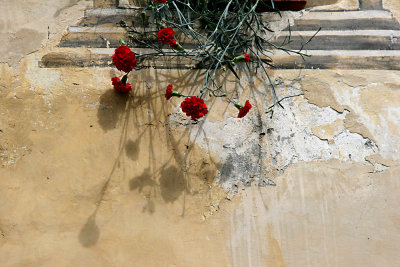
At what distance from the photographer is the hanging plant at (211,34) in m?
2.38

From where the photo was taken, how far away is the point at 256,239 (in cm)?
222

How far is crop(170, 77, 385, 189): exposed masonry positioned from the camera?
2.30 meters

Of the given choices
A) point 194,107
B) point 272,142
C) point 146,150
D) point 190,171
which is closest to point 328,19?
point 272,142

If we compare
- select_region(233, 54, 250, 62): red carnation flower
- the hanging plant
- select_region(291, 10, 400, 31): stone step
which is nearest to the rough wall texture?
the hanging plant

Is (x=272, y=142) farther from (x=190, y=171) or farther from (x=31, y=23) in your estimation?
(x=31, y=23)

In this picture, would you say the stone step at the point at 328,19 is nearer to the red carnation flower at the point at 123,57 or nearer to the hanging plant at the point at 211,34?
the hanging plant at the point at 211,34

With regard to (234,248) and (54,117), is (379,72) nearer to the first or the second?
(234,248)

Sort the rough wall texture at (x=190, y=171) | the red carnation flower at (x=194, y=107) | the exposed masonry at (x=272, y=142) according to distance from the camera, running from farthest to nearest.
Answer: the exposed masonry at (x=272, y=142) → the rough wall texture at (x=190, y=171) → the red carnation flower at (x=194, y=107)

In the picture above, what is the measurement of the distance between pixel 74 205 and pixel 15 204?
0.35 metres

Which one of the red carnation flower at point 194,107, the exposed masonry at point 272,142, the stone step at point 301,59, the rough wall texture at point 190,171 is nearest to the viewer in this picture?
the red carnation flower at point 194,107

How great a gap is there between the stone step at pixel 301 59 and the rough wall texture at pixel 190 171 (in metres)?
0.06

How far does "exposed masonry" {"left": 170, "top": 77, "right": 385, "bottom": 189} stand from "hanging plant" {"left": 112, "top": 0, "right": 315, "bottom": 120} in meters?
0.17

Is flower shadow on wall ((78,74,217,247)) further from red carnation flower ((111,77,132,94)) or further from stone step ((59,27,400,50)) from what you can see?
stone step ((59,27,400,50))

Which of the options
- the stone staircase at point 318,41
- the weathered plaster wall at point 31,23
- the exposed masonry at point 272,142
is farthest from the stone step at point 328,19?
the exposed masonry at point 272,142
